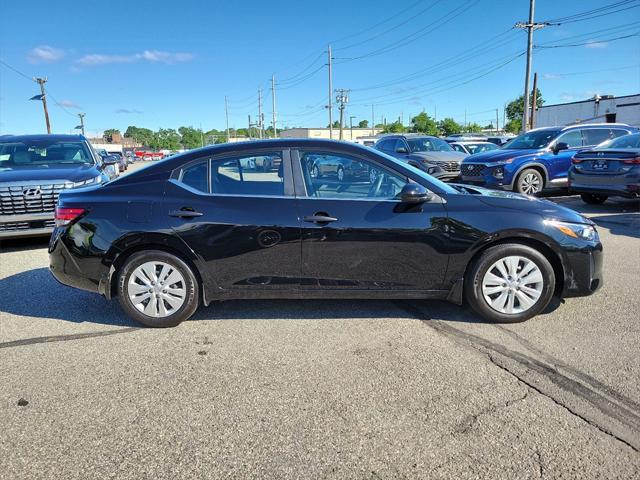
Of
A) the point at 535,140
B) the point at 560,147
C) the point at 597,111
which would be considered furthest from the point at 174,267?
the point at 597,111

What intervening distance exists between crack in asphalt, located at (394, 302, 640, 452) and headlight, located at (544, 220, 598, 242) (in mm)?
1147

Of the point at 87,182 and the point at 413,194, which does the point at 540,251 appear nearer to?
the point at 413,194

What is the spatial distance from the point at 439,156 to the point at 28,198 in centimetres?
1074

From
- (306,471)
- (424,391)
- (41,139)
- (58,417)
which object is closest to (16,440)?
(58,417)

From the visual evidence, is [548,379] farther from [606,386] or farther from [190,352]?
[190,352]

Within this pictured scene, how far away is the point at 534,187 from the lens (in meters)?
11.5

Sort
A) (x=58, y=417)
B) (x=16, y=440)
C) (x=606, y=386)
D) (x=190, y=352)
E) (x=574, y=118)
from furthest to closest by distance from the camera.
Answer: (x=574, y=118)
(x=190, y=352)
(x=606, y=386)
(x=58, y=417)
(x=16, y=440)

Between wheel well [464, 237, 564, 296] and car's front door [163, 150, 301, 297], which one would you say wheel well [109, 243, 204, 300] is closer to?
car's front door [163, 150, 301, 297]

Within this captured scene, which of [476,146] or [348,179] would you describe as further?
[476,146]

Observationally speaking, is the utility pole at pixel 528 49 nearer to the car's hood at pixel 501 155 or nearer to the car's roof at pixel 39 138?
the car's hood at pixel 501 155

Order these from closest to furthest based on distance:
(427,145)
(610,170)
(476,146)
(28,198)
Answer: (28,198) < (610,170) < (427,145) < (476,146)

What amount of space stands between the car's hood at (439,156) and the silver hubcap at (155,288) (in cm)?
1112

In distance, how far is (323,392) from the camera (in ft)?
9.89

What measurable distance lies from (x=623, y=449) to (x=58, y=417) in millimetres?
3072
